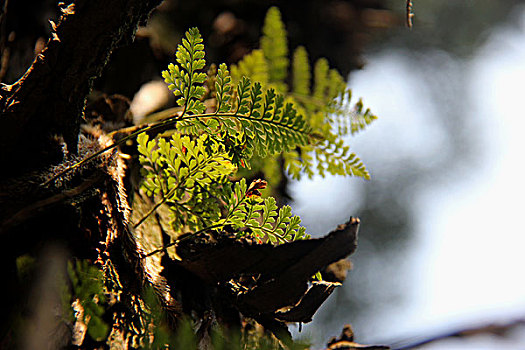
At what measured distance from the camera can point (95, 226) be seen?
0.42 metres

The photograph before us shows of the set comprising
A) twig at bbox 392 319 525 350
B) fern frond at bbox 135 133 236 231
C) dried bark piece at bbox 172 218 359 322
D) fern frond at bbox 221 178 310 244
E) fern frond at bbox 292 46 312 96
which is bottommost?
twig at bbox 392 319 525 350

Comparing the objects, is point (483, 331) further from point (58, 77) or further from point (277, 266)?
point (58, 77)

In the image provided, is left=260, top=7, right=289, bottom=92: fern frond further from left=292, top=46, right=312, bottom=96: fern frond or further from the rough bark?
the rough bark

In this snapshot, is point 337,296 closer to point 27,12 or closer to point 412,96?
point 412,96

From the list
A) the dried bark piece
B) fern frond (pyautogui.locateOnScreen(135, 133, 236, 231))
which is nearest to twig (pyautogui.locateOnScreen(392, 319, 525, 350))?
the dried bark piece

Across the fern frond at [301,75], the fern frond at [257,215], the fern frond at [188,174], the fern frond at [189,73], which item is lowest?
the fern frond at [257,215]

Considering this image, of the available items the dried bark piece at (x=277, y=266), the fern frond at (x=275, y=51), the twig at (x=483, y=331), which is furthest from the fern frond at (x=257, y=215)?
the fern frond at (x=275, y=51)

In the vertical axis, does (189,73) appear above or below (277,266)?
above

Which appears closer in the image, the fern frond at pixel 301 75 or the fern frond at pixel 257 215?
the fern frond at pixel 257 215

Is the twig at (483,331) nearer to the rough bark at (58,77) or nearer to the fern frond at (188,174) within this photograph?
the fern frond at (188,174)

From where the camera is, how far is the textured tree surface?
0.37 m

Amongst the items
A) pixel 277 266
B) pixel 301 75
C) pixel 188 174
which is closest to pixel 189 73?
pixel 188 174

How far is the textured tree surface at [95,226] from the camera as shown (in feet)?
1.22

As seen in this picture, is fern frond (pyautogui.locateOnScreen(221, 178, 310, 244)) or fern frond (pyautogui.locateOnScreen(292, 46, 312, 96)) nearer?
fern frond (pyautogui.locateOnScreen(221, 178, 310, 244))
